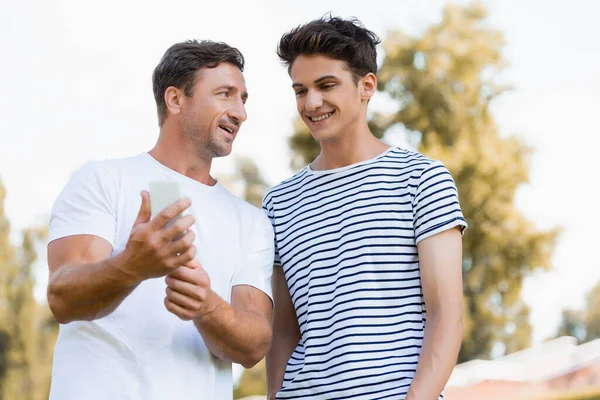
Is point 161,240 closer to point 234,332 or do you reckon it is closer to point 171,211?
point 171,211

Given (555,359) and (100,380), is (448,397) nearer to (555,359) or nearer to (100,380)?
(555,359)

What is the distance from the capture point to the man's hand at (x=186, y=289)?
247cm

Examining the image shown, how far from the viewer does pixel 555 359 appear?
10.2 metres

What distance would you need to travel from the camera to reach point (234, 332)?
9.14 ft

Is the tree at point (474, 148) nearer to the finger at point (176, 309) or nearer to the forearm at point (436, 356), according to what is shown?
the forearm at point (436, 356)

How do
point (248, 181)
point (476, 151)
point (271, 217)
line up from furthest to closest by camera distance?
point (248, 181)
point (476, 151)
point (271, 217)

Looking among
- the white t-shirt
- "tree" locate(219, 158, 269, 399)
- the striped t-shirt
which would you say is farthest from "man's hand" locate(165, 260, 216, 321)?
"tree" locate(219, 158, 269, 399)

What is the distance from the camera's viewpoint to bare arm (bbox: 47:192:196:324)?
2.28 meters

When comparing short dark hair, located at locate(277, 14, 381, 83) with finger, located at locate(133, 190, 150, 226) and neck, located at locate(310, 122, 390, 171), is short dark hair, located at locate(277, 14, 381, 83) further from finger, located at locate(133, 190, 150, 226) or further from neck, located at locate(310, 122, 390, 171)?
finger, located at locate(133, 190, 150, 226)

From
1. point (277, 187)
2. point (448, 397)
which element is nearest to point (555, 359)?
point (448, 397)

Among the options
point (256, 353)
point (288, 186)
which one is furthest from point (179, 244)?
point (288, 186)

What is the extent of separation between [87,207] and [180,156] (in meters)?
0.54

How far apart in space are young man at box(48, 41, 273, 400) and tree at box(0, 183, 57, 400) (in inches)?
456

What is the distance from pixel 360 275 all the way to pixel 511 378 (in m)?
7.76
